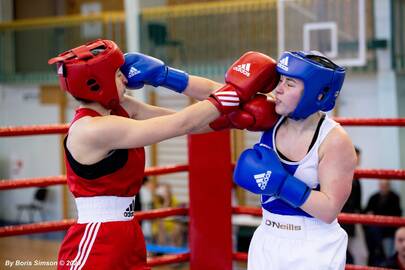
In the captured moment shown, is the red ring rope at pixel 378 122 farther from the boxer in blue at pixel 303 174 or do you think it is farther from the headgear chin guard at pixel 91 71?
the headgear chin guard at pixel 91 71

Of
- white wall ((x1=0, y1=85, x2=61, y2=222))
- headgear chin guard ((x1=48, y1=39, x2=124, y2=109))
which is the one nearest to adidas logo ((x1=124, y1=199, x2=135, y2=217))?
headgear chin guard ((x1=48, y1=39, x2=124, y2=109))

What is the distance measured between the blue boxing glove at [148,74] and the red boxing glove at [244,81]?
29 cm

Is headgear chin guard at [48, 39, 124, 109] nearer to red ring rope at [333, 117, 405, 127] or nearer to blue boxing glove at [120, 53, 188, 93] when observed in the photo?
blue boxing glove at [120, 53, 188, 93]

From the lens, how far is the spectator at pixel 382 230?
5.02m

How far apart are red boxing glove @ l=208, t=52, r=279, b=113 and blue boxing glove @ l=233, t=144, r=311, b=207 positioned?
0.19 metres

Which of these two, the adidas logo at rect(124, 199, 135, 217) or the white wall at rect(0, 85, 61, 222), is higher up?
the adidas logo at rect(124, 199, 135, 217)

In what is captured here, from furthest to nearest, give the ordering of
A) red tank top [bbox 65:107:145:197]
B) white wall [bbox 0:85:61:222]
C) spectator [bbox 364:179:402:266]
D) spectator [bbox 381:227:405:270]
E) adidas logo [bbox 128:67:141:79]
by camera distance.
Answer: white wall [bbox 0:85:61:222] < spectator [bbox 364:179:402:266] < spectator [bbox 381:227:405:270] < adidas logo [bbox 128:67:141:79] < red tank top [bbox 65:107:145:197]

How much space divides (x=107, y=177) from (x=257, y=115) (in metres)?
0.56

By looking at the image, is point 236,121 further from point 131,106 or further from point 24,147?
point 24,147

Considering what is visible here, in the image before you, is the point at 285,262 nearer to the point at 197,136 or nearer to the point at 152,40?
the point at 197,136

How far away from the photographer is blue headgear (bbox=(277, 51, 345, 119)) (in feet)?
6.59

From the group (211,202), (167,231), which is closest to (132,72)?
(211,202)

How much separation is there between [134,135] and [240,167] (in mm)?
384

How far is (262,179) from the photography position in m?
2.00
